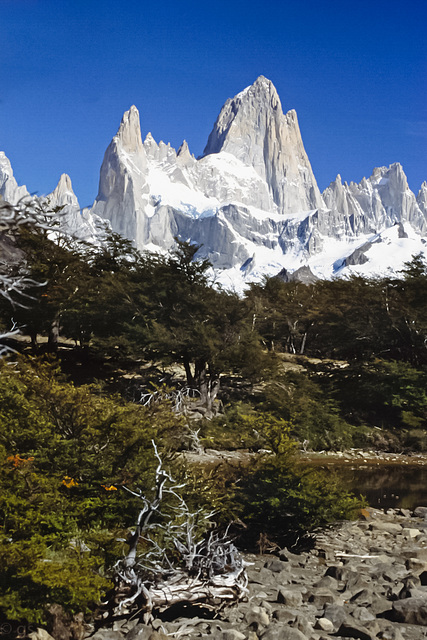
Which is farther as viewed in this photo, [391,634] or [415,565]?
[415,565]

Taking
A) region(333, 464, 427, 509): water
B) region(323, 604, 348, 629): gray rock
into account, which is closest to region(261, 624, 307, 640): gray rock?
region(323, 604, 348, 629): gray rock

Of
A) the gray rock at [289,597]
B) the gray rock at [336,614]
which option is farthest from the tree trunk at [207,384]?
the gray rock at [336,614]

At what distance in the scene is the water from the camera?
16250mm

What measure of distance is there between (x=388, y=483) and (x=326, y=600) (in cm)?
1066

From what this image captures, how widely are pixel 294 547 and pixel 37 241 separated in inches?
918

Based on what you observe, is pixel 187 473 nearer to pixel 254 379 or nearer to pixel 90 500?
pixel 90 500

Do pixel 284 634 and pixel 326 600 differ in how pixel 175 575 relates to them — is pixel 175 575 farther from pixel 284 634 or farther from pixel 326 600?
pixel 326 600

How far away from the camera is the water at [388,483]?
53.3 feet

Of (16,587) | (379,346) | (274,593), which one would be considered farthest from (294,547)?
(379,346)

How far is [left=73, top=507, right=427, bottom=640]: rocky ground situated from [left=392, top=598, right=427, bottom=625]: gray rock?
13 millimetres

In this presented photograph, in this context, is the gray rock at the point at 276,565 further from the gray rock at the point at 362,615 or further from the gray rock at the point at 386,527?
the gray rock at the point at 386,527

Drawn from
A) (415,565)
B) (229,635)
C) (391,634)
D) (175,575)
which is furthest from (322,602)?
(415,565)

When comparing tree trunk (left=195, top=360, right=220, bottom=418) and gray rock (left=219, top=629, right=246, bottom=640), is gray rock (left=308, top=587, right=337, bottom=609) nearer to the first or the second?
gray rock (left=219, top=629, right=246, bottom=640)

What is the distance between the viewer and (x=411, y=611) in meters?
7.98
